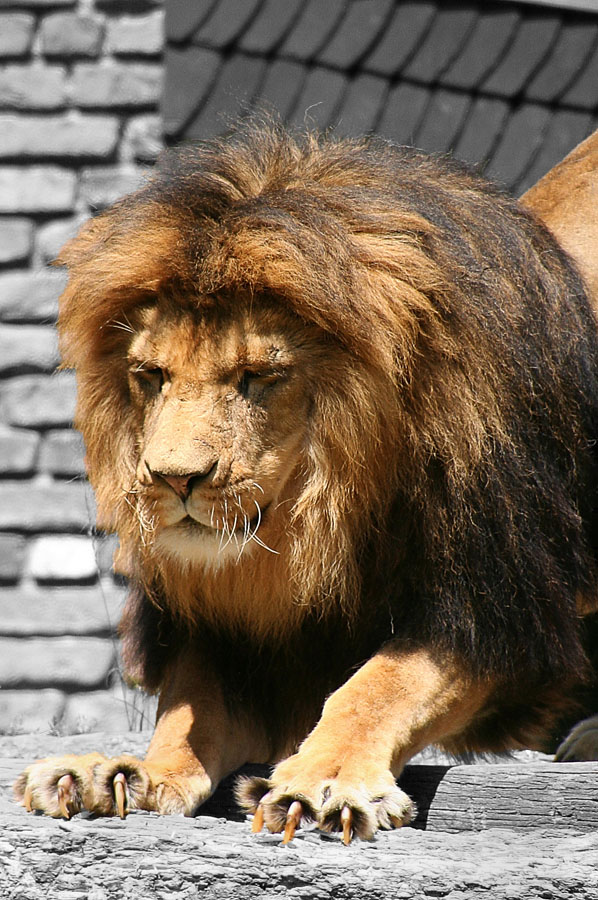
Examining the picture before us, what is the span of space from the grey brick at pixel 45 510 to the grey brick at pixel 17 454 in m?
0.10

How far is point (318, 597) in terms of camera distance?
8.44 ft

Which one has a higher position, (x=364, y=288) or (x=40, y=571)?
(x=364, y=288)

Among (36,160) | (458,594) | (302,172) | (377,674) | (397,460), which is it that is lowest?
(377,674)

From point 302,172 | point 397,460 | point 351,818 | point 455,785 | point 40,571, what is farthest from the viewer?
point 40,571

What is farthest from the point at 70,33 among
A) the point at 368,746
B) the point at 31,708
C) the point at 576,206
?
the point at 368,746

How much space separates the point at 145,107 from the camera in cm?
551

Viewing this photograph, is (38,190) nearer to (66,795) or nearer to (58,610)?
(58,610)

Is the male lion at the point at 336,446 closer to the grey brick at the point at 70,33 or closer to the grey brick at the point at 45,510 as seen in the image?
the grey brick at the point at 45,510

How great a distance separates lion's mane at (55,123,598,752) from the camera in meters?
2.46

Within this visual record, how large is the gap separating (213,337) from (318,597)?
0.56 meters

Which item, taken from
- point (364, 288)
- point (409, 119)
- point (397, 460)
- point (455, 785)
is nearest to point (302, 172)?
point (364, 288)

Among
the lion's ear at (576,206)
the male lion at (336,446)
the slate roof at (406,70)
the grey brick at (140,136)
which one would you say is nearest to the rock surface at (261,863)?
the male lion at (336,446)

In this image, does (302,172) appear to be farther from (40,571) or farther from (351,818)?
(40,571)

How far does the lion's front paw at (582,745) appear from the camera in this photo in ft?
10.3
